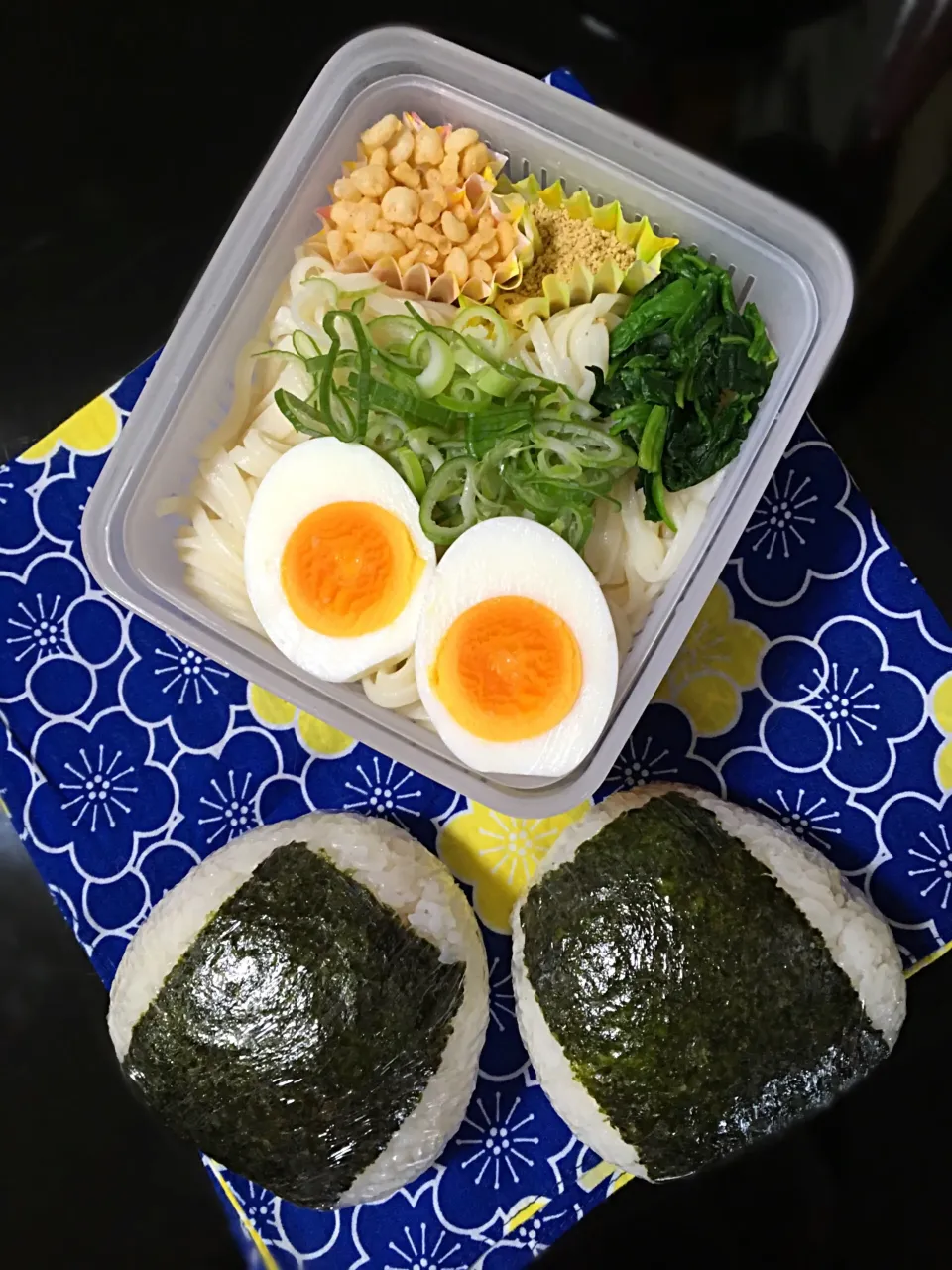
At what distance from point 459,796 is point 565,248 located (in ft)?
3.24

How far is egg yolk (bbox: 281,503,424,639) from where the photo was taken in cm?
145

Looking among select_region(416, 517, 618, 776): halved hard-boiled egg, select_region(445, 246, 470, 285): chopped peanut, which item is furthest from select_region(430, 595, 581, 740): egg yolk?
select_region(445, 246, 470, 285): chopped peanut

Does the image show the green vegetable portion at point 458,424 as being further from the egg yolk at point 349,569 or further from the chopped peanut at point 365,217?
the chopped peanut at point 365,217

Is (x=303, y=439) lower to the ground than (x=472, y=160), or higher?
lower

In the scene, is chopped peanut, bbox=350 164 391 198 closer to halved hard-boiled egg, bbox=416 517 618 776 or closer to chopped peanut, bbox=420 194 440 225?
chopped peanut, bbox=420 194 440 225

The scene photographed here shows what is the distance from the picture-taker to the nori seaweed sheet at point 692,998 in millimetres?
1436

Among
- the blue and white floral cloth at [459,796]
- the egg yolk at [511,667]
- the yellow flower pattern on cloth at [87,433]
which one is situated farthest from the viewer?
the yellow flower pattern on cloth at [87,433]

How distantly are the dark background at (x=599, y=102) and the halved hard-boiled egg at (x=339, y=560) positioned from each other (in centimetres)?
69

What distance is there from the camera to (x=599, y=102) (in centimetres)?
193

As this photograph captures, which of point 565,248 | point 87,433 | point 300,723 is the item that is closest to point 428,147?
point 565,248

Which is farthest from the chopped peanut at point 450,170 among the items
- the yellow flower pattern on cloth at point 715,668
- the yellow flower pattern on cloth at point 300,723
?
the yellow flower pattern on cloth at point 300,723

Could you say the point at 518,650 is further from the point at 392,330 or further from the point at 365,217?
the point at 365,217

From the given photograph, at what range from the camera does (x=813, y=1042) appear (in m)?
1.47

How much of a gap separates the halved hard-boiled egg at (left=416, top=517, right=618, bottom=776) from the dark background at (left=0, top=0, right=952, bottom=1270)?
0.74 meters
